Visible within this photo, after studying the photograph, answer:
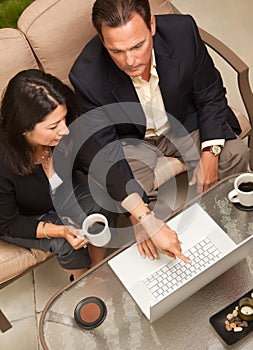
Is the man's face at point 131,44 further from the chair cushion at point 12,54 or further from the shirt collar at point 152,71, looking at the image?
the chair cushion at point 12,54

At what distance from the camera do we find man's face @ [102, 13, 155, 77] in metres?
1.83

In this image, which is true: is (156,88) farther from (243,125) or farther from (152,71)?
(243,125)

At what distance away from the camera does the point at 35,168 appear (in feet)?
6.23

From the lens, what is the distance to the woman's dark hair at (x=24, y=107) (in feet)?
5.73

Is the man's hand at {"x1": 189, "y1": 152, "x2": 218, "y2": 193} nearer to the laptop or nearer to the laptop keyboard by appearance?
the laptop

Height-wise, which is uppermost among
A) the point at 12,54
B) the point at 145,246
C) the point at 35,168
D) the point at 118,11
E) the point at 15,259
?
the point at 118,11

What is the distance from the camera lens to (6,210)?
1924mm

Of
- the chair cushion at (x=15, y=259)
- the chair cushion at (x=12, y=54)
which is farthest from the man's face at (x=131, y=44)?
the chair cushion at (x=15, y=259)

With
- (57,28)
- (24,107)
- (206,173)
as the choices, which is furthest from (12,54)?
(206,173)

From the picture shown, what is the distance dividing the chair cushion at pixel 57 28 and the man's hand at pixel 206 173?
619mm

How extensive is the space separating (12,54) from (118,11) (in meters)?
0.45

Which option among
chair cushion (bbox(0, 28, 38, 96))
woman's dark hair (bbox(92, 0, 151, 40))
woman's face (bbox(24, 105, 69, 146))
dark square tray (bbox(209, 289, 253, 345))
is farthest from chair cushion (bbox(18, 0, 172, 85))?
dark square tray (bbox(209, 289, 253, 345))

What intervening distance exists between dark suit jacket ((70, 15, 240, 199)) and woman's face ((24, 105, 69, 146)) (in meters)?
0.23

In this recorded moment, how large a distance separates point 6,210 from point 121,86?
58 centimetres
